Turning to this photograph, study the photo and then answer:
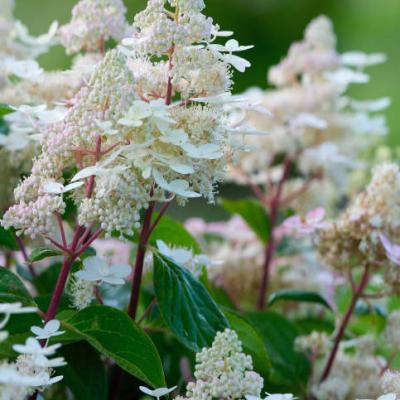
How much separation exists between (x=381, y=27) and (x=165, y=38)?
3.17 metres

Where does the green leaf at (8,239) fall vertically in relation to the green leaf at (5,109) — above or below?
below

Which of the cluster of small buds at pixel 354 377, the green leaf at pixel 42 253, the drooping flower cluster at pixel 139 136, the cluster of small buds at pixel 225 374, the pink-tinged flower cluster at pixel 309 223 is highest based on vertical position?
the drooping flower cluster at pixel 139 136

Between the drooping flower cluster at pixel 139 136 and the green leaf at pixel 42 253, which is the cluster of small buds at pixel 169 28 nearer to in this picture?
the drooping flower cluster at pixel 139 136

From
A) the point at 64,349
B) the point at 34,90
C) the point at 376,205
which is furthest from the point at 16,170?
the point at 376,205

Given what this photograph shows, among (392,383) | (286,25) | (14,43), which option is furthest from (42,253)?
(286,25)

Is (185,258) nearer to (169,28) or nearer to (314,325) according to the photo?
(169,28)

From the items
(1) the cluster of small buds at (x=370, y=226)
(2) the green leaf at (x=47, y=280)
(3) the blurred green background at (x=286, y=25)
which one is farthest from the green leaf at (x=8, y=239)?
(3) the blurred green background at (x=286, y=25)

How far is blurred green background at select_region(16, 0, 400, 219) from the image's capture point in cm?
333

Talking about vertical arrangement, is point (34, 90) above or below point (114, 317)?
above

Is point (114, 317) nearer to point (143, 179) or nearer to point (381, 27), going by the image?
point (143, 179)

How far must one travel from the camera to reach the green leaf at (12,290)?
0.59 meters

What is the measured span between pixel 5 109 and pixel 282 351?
368mm

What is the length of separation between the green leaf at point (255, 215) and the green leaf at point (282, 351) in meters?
0.20

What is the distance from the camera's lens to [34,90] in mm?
812
